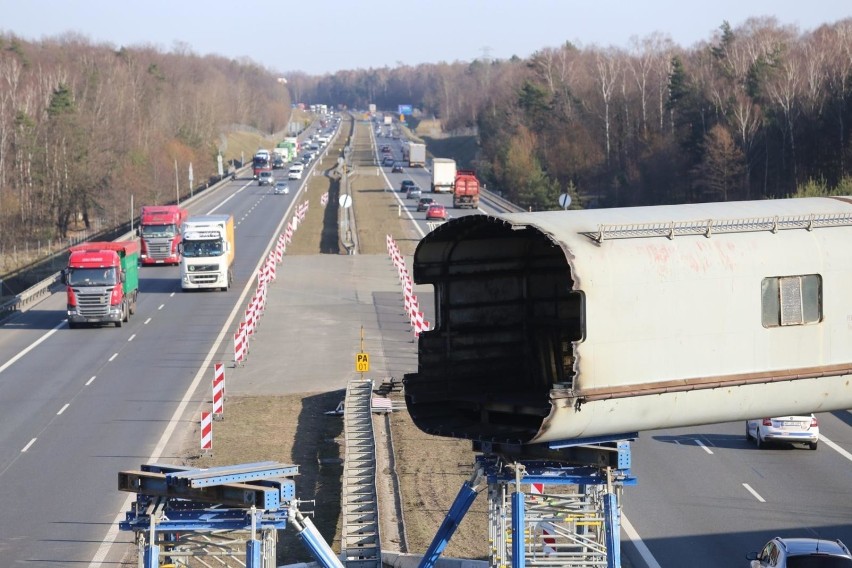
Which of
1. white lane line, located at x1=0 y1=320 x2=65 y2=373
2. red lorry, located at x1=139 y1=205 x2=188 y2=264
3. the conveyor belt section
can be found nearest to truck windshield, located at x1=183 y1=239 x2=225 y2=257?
white lane line, located at x1=0 y1=320 x2=65 y2=373

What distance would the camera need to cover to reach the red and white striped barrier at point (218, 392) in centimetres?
2834

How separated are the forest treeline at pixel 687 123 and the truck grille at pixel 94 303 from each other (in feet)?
99.0

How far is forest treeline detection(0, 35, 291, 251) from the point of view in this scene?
93.8 metres

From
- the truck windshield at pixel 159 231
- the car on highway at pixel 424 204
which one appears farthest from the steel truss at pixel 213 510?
the car on highway at pixel 424 204

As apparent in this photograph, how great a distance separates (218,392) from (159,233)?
29.8 m

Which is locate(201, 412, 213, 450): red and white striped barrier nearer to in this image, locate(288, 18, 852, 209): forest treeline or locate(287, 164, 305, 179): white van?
locate(288, 18, 852, 209): forest treeline

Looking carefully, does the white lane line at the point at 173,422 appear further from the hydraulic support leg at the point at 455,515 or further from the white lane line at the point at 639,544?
the hydraulic support leg at the point at 455,515

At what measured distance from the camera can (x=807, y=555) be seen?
1683cm

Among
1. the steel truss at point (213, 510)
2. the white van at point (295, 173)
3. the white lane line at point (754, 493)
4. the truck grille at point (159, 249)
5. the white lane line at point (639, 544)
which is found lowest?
the white lane line at point (639, 544)

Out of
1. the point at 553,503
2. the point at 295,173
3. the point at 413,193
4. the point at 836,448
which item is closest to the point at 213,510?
the point at 553,503

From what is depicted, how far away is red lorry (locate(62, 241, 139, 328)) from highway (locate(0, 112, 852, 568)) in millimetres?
671

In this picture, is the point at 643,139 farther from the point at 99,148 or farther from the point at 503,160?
the point at 99,148

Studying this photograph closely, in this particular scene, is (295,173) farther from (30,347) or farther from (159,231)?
(30,347)

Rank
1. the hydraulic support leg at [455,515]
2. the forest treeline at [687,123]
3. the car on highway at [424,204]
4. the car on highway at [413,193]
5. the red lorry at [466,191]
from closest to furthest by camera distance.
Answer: the hydraulic support leg at [455,515] → the forest treeline at [687,123] → the car on highway at [424,204] → the red lorry at [466,191] → the car on highway at [413,193]
